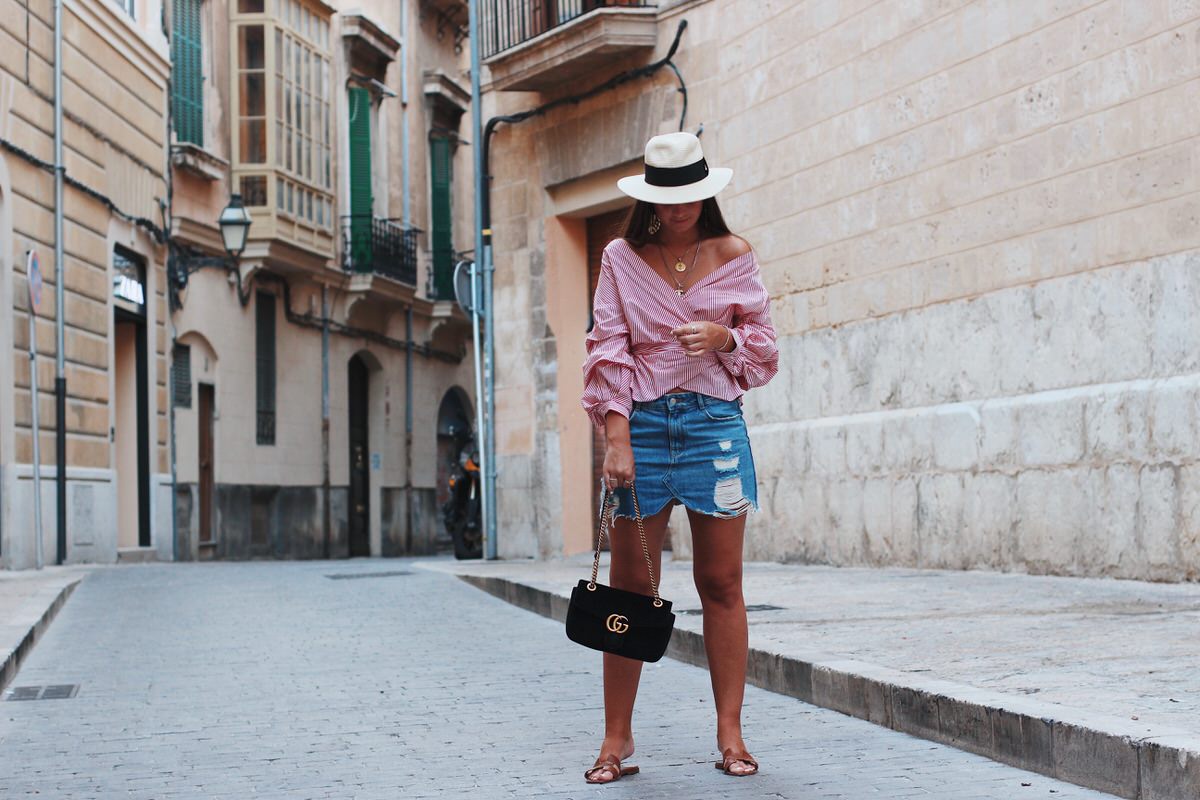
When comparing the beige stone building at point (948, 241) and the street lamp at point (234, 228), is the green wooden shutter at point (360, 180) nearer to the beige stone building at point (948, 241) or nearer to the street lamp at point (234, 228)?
the street lamp at point (234, 228)

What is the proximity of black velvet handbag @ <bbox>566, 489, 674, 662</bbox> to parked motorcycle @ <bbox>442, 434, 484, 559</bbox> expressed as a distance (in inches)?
535

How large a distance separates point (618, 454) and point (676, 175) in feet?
2.81

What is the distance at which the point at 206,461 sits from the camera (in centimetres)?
2350

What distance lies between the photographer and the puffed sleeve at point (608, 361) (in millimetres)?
4867

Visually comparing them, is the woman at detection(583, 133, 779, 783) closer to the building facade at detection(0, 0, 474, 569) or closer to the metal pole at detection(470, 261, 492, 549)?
the metal pole at detection(470, 261, 492, 549)

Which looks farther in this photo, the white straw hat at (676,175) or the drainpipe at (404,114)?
the drainpipe at (404,114)

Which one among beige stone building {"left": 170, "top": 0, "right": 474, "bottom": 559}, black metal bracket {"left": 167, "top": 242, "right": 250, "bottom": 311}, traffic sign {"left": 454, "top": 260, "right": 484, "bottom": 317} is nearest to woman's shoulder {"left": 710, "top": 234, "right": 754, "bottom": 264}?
traffic sign {"left": 454, "top": 260, "right": 484, "bottom": 317}

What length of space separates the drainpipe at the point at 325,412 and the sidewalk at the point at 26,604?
34.4ft

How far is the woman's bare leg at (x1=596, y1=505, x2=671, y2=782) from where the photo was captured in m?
4.86

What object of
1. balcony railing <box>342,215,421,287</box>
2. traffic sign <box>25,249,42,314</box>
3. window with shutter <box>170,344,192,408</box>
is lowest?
window with shutter <box>170,344,192,408</box>

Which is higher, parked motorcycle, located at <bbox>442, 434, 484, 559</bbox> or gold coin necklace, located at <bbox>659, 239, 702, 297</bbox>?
gold coin necklace, located at <bbox>659, 239, 702, 297</bbox>

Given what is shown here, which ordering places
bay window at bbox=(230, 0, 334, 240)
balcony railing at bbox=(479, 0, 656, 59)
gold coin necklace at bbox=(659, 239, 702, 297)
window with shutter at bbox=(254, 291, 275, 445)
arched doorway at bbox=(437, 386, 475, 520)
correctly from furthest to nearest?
arched doorway at bbox=(437, 386, 475, 520) → window with shutter at bbox=(254, 291, 275, 445) → bay window at bbox=(230, 0, 334, 240) → balcony railing at bbox=(479, 0, 656, 59) → gold coin necklace at bbox=(659, 239, 702, 297)

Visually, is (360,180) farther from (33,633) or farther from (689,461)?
(689,461)

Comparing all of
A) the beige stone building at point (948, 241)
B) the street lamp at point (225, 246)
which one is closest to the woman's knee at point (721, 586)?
the beige stone building at point (948, 241)
